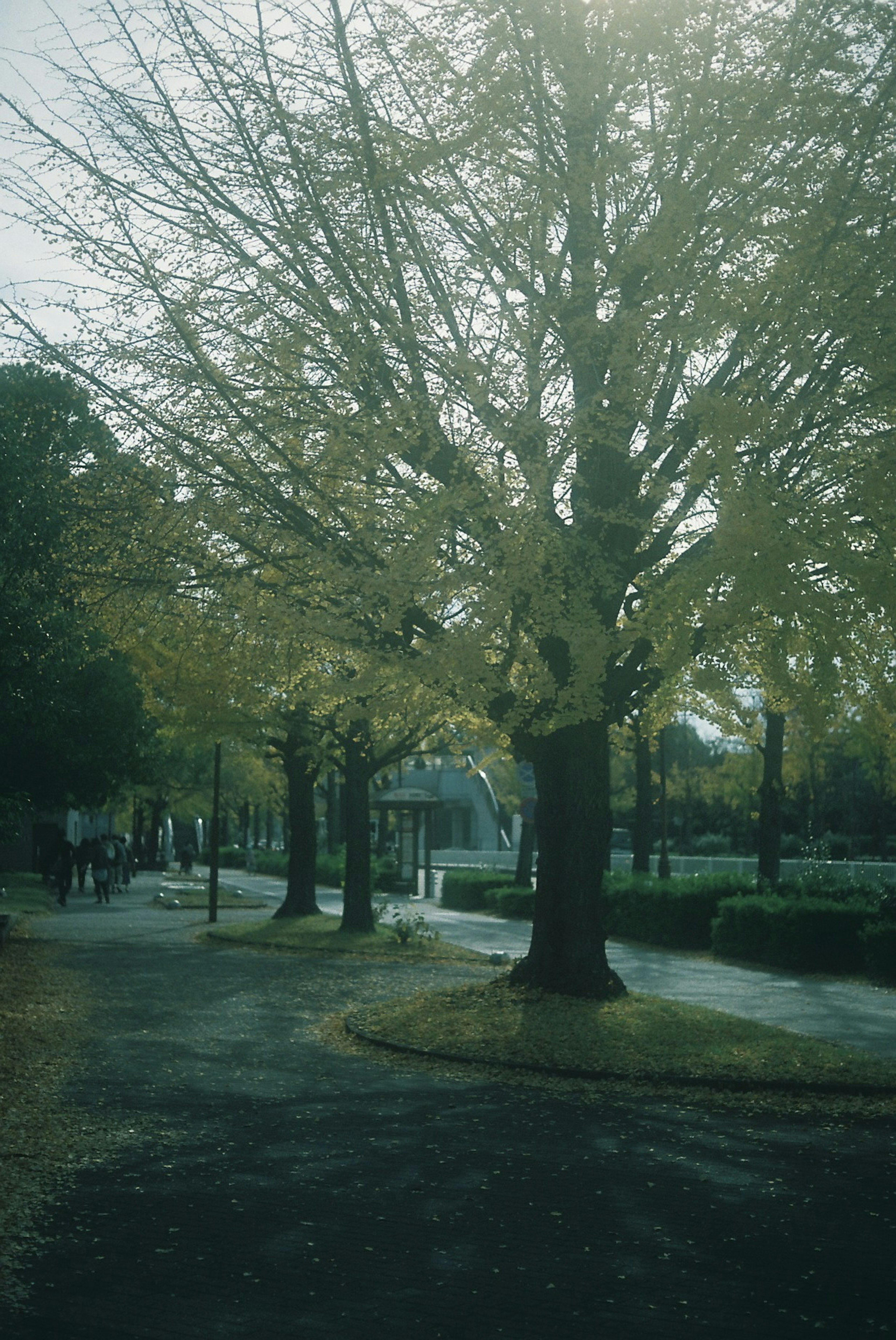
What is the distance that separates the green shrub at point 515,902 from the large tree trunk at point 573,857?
16.7m

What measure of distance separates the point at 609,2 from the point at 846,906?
12.1m

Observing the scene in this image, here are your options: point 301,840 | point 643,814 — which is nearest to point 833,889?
point 643,814

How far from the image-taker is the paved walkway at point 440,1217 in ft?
16.6

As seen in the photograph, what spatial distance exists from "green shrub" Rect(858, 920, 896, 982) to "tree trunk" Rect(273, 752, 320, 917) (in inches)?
512

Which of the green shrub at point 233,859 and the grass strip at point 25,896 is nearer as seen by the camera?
the grass strip at point 25,896

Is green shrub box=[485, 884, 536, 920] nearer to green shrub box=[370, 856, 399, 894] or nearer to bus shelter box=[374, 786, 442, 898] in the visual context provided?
bus shelter box=[374, 786, 442, 898]

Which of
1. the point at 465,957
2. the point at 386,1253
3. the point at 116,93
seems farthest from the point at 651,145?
the point at 465,957

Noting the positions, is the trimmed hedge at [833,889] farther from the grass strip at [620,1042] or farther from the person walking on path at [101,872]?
the person walking on path at [101,872]

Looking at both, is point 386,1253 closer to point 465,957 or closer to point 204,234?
point 204,234

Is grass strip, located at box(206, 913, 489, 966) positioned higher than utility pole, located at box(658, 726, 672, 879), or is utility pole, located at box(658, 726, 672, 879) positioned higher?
utility pole, located at box(658, 726, 672, 879)

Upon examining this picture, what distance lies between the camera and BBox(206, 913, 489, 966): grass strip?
21797 millimetres

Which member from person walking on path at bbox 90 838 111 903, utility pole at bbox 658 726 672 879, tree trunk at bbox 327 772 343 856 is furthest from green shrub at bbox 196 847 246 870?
utility pole at bbox 658 726 672 879

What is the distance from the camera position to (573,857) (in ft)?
45.7

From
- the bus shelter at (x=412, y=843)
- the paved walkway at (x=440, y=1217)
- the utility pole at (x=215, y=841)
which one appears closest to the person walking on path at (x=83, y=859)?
the bus shelter at (x=412, y=843)
